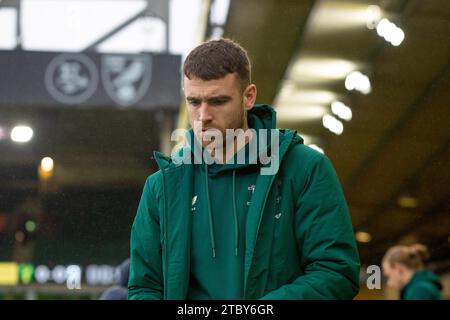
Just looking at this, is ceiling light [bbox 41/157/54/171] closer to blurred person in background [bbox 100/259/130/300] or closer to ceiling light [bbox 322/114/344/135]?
ceiling light [bbox 322/114/344/135]

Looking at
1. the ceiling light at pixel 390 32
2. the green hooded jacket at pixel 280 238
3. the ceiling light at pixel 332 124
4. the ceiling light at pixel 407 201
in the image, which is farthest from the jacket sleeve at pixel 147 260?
the ceiling light at pixel 407 201

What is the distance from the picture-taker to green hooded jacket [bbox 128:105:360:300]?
209 cm

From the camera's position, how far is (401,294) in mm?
5465

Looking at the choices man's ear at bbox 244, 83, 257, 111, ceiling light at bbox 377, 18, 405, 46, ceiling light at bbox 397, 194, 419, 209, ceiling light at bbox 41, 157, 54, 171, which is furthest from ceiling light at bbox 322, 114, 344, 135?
man's ear at bbox 244, 83, 257, 111

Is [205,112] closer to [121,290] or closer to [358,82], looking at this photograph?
[121,290]

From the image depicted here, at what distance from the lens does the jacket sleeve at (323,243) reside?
2.09m

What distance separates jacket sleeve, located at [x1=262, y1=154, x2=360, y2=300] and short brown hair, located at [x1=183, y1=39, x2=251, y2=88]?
0.81 ft

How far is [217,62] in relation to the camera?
2.15m

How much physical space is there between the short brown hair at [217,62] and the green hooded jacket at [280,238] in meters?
0.16

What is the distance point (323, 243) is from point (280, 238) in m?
0.08
